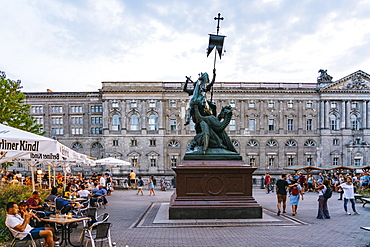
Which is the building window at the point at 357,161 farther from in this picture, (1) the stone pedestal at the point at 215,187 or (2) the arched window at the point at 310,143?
(1) the stone pedestal at the point at 215,187

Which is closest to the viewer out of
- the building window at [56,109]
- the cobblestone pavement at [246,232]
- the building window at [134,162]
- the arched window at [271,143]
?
the cobblestone pavement at [246,232]

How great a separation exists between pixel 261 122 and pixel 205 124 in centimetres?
5287

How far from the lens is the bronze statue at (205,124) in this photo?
1574cm

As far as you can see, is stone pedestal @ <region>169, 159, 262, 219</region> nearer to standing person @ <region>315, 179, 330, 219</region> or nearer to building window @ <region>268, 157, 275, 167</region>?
standing person @ <region>315, 179, 330, 219</region>

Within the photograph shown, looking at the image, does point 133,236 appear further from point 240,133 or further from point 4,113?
point 240,133

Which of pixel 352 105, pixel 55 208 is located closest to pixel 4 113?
pixel 55 208

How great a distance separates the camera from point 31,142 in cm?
973

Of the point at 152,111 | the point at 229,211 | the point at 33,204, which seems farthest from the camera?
the point at 152,111

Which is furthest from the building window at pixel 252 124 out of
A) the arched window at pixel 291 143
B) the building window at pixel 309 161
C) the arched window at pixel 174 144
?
the arched window at pixel 174 144

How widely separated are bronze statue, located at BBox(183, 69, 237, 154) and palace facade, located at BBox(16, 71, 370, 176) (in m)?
49.3

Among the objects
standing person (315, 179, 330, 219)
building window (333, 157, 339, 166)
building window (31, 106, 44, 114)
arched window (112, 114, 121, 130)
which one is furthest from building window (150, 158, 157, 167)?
standing person (315, 179, 330, 219)

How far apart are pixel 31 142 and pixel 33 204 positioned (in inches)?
156

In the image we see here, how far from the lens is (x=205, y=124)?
52.3 feet

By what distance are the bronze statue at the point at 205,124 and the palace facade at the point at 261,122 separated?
49350 millimetres
